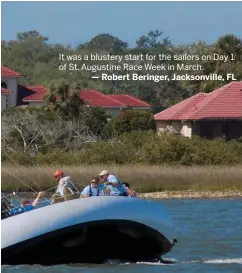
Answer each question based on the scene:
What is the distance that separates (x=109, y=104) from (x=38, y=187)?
38.2 metres

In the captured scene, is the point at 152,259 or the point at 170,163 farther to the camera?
the point at 170,163

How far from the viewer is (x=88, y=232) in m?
18.5

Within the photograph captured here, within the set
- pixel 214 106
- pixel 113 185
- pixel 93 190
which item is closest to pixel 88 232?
pixel 93 190

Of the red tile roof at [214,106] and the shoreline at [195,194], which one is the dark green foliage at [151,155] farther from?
the red tile roof at [214,106]

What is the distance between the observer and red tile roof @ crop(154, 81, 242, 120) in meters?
58.3

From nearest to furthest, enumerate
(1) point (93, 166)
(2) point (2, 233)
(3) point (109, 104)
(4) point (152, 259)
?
(2) point (2, 233) → (4) point (152, 259) → (1) point (93, 166) → (3) point (109, 104)

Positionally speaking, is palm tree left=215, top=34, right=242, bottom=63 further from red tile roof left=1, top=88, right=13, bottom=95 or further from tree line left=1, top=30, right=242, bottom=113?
red tile roof left=1, top=88, right=13, bottom=95

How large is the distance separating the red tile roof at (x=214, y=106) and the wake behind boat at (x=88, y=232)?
3887cm

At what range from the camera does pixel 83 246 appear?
18734mm

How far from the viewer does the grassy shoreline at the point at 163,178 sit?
125 ft

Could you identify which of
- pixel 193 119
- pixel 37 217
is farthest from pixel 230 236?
pixel 193 119

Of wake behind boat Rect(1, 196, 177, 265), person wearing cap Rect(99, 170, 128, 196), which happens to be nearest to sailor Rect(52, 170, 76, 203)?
wake behind boat Rect(1, 196, 177, 265)

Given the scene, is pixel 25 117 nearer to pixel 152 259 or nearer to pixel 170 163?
pixel 170 163

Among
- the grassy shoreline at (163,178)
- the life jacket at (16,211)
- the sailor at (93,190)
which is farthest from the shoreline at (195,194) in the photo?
the life jacket at (16,211)
